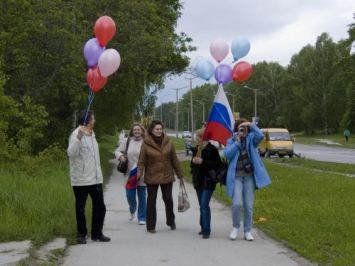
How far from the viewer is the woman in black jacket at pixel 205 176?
23.3 ft

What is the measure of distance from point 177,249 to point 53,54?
39.4 ft

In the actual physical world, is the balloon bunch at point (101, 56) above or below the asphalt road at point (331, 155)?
above

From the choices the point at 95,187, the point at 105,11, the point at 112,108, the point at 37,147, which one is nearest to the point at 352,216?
the point at 95,187

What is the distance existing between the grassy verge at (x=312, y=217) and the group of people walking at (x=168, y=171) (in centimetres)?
84

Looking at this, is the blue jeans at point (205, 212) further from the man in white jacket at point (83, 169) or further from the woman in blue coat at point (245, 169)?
the man in white jacket at point (83, 169)

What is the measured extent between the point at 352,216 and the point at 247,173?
2471mm

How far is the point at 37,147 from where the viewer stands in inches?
806

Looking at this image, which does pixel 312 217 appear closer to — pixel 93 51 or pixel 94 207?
pixel 94 207

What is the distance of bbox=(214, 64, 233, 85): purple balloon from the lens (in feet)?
26.6

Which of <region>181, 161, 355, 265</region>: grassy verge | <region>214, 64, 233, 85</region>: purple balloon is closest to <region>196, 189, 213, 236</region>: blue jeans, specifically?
<region>181, 161, 355, 265</region>: grassy verge

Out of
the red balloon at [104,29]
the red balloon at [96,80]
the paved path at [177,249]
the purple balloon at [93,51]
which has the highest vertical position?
the red balloon at [104,29]

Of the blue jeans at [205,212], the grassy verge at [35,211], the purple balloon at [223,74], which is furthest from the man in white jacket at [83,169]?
the purple balloon at [223,74]

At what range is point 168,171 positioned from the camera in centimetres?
762

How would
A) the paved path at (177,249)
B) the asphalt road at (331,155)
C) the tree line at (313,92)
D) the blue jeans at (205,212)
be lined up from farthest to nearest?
1. the tree line at (313,92)
2. the asphalt road at (331,155)
3. the blue jeans at (205,212)
4. the paved path at (177,249)
